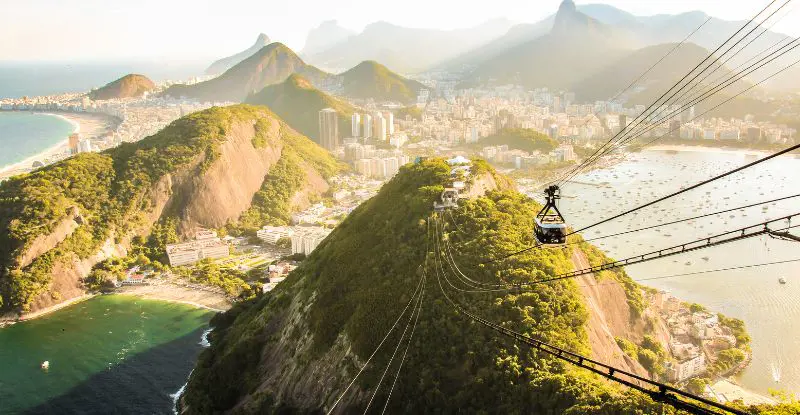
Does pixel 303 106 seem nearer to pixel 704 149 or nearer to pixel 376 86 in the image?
pixel 376 86

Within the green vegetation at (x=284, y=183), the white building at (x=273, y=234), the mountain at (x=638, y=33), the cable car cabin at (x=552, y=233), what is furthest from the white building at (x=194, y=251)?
the mountain at (x=638, y=33)

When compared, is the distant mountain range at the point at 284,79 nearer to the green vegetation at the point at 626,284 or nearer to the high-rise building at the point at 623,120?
the high-rise building at the point at 623,120

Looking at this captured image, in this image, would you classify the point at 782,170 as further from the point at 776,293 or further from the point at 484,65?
the point at 484,65

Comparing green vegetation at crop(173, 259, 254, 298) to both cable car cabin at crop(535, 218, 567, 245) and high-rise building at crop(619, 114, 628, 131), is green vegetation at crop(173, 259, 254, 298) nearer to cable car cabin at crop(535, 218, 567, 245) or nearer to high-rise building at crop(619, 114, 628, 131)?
cable car cabin at crop(535, 218, 567, 245)

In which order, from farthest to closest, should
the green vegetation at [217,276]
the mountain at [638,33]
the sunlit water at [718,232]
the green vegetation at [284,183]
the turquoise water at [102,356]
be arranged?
the mountain at [638,33] → the green vegetation at [284,183] → the green vegetation at [217,276] → the sunlit water at [718,232] → the turquoise water at [102,356]

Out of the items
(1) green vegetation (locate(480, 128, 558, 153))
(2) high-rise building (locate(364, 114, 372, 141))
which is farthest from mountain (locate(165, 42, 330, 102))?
(1) green vegetation (locate(480, 128, 558, 153))

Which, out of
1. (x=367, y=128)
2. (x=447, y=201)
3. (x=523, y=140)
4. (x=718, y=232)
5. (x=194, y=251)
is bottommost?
(x=194, y=251)

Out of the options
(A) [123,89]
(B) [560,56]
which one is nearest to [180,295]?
(A) [123,89]
